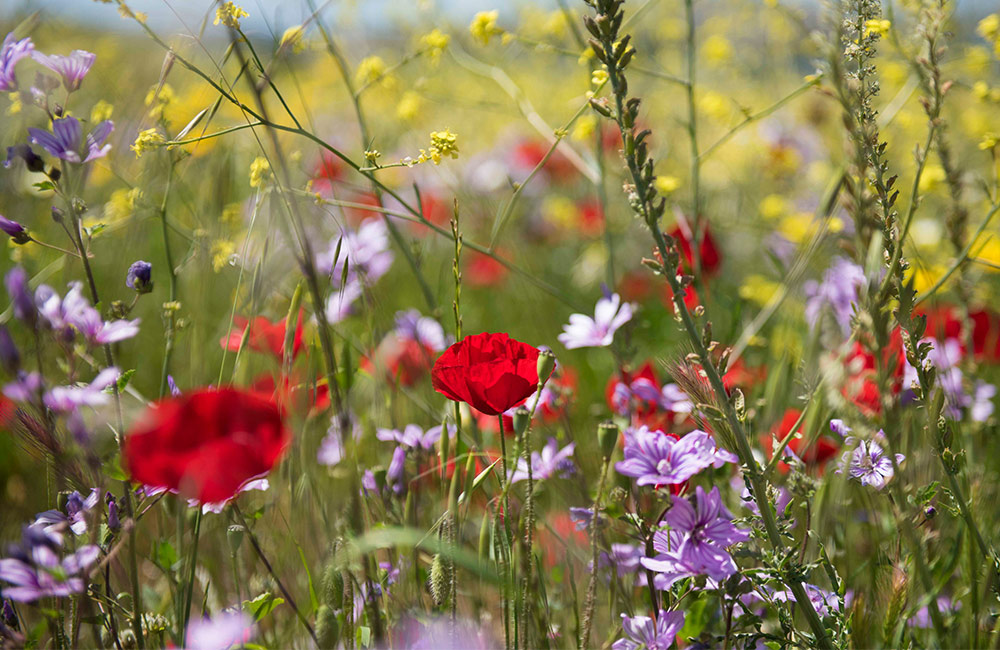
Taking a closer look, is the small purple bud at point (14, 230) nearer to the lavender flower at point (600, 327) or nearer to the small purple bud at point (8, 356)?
the small purple bud at point (8, 356)

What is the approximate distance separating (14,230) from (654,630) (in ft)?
2.91

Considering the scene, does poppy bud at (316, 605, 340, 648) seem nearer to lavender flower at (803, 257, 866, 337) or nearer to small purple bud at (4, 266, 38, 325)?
small purple bud at (4, 266, 38, 325)

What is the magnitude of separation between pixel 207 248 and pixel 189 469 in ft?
2.50

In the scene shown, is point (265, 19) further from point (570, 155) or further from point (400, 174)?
point (400, 174)

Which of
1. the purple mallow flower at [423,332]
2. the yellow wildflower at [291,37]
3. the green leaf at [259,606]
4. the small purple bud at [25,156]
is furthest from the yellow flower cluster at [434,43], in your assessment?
the green leaf at [259,606]

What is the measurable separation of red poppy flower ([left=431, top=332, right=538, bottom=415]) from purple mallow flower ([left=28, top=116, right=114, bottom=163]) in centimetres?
46

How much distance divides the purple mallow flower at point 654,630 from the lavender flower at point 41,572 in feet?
1.89

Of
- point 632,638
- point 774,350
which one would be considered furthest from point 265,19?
point 774,350

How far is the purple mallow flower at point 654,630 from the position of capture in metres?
0.93

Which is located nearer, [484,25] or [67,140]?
[67,140]

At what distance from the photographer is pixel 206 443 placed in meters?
0.70

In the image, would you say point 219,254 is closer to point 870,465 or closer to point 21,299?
point 21,299

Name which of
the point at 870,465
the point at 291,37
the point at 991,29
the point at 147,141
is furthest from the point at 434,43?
the point at 870,465

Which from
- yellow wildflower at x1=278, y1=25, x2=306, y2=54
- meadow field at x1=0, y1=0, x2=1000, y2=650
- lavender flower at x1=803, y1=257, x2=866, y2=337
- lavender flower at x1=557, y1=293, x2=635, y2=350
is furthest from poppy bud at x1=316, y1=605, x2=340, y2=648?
lavender flower at x1=803, y1=257, x2=866, y2=337
